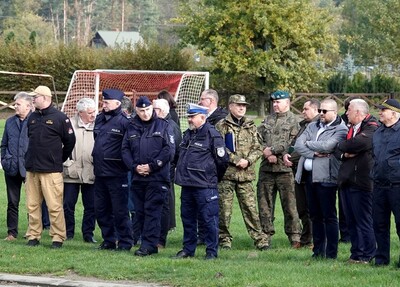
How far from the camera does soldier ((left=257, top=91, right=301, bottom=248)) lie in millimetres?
12617

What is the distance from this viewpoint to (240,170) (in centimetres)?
1251

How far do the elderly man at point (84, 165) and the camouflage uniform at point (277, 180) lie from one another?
7.98 feet

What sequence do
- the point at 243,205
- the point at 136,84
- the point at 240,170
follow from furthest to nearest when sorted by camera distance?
the point at 136,84 < the point at 243,205 < the point at 240,170

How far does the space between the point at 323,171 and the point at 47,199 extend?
3.81 meters

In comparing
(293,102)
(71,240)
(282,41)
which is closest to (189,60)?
(282,41)

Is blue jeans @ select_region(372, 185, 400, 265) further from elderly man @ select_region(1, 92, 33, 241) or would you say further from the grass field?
elderly man @ select_region(1, 92, 33, 241)

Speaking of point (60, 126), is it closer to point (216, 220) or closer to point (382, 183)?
point (216, 220)

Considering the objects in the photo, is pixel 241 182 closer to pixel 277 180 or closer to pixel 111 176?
pixel 277 180

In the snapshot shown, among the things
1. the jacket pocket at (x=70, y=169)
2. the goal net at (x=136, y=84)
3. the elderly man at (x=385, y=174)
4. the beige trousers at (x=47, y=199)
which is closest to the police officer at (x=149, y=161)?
the beige trousers at (x=47, y=199)

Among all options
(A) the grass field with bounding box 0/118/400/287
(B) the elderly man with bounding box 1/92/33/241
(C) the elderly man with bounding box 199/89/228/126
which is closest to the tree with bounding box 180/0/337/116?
(C) the elderly man with bounding box 199/89/228/126

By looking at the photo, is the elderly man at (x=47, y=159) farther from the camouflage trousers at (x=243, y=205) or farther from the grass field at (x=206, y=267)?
the camouflage trousers at (x=243, y=205)

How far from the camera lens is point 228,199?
12586 mm

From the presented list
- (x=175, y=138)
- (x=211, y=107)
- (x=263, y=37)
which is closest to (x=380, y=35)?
(x=263, y=37)

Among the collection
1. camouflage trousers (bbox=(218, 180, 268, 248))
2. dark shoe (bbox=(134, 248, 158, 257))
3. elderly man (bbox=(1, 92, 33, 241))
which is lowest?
dark shoe (bbox=(134, 248, 158, 257))
